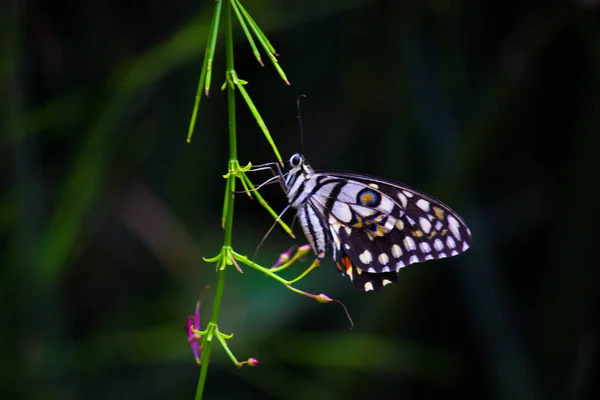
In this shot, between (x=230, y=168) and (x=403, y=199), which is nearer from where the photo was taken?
(x=230, y=168)

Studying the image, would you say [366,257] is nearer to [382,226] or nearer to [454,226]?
[382,226]

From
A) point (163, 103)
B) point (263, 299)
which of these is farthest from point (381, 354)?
point (163, 103)

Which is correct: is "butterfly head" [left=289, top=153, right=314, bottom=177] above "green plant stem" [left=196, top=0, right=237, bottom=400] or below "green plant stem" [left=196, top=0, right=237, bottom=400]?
above

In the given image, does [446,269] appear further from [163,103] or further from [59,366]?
[59,366]

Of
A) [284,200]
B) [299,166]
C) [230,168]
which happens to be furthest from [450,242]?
[284,200]

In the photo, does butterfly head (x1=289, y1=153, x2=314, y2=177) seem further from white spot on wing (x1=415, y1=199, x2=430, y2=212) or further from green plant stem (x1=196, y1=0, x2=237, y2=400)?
green plant stem (x1=196, y1=0, x2=237, y2=400)

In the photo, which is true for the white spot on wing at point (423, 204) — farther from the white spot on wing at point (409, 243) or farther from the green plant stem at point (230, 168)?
the green plant stem at point (230, 168)

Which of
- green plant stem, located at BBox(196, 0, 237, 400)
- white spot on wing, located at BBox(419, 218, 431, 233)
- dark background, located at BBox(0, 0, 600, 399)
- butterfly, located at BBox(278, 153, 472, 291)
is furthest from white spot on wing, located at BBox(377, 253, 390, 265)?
dark background, located at BBox(0, 0, 600, 399)
